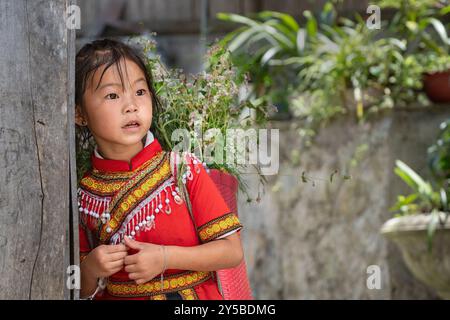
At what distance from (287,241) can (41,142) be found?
3.77 meters

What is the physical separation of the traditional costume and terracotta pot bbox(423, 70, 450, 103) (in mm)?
3531

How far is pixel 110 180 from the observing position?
211 centimetres

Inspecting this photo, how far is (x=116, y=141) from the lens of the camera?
2088 millimetres

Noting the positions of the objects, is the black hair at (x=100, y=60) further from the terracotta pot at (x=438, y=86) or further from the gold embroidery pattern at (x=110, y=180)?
the terracotta pot at (x=438, y=86)

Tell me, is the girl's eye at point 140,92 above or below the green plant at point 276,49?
below

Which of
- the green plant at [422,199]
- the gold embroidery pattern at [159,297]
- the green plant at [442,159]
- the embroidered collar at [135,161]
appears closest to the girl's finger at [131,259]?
the gold embroidery pattern at [159,297]

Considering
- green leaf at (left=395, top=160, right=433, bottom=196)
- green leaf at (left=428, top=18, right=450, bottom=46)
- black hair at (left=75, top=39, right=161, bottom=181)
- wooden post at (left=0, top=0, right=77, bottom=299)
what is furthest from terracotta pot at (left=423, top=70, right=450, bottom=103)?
wooden post at (left=0, top=0, right=77, bottom=299)

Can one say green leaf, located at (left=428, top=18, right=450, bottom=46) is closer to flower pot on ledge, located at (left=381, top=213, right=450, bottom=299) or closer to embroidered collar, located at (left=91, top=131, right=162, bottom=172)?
flower pot on ledge, located at (left=381, top=213, right=450, bottom=299)

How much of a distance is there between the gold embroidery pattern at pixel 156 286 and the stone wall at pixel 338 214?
339 centimetres

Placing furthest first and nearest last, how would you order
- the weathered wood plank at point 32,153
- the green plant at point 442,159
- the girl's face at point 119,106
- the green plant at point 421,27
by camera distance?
the green plant at point 421,27 < the green plant at point 442,159 < the girl's face at point 119,106 < the weathered wood plank at point 32,153

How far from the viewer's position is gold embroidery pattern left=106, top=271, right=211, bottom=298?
6.81ft

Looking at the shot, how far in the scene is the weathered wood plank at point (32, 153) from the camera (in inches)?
77.6

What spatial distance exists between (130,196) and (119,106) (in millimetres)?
206

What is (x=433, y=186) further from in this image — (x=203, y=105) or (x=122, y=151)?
(x=122, y=151)
